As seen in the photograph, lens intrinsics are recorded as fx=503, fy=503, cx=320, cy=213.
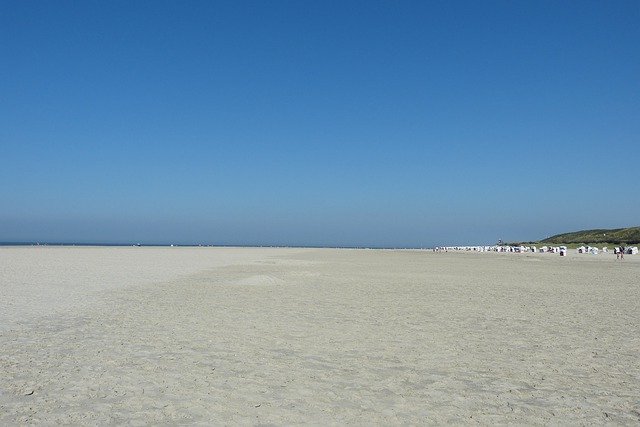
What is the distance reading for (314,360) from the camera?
306 inches

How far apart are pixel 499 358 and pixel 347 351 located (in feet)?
8.00

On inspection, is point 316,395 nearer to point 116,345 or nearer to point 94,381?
point 94,381

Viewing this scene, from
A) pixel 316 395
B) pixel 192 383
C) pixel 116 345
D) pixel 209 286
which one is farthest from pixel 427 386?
pixel 209 286

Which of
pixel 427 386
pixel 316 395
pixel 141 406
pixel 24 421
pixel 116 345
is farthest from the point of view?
pixel 116 345

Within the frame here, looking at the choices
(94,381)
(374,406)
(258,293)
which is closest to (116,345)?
(94,381)

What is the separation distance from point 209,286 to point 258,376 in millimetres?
12645

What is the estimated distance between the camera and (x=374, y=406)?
5.68 meters

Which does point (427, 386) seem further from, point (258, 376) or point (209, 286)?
point (209, 286)

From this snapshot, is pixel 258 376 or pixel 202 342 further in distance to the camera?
pixel 202 342

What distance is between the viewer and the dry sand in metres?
5.54

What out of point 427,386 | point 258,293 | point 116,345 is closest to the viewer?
point 427,386

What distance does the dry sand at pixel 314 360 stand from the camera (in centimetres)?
554

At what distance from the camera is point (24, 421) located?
510 cm

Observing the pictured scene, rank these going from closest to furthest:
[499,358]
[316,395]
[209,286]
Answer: [316,395]
[499,358]
[209,286]
